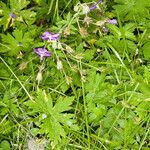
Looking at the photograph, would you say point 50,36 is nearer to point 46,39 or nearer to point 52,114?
point 46,39

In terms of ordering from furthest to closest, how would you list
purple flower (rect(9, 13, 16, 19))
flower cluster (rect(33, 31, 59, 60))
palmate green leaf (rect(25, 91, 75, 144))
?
purple flower (rect(9, 13, 16, 19)) < flower cluster (rect(33, 31, 59, 60)) < palmate green leaf (rect(25, 91, 75, 144))

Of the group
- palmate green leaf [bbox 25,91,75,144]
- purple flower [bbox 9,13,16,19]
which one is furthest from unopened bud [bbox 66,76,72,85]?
purple flower [bbox 9,13,16,19]

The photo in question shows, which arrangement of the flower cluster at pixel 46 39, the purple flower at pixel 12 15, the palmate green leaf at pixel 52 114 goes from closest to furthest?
the palmate green leaf at pixel 52 114 → the flower cluster at pixel 46 39 → the purple flower at pixel 12 15

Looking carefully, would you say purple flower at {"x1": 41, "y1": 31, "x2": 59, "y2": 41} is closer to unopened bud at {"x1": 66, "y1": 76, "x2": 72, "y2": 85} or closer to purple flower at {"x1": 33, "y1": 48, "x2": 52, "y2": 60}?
purple flower at {"x1": 33, "y1": 48, "x2": 52, "y2": 60}

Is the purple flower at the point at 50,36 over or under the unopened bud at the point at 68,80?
over

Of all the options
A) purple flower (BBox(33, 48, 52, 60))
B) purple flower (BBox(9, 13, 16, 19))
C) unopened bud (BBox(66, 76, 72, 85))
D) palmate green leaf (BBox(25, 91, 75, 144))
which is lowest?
palmate green leaf (BBox(25, 91, 75, 144))

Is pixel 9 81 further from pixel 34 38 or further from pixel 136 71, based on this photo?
pixel 136 71

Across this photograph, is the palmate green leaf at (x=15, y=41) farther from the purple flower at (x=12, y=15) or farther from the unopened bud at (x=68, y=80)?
the unopened bud at (x=68, y=80)

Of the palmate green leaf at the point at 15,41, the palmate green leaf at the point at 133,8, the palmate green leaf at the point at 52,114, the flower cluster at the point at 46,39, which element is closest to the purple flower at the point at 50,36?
the flower cluster at the point at 46,39
